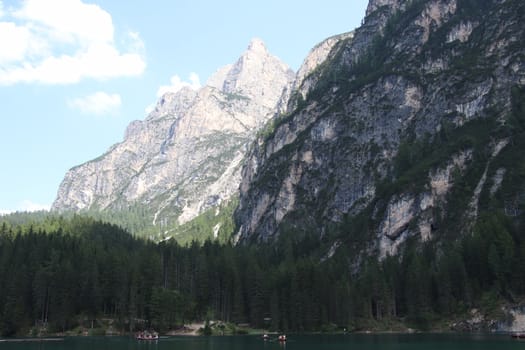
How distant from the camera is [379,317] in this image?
149 metres

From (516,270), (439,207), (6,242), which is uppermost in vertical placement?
(439,207)

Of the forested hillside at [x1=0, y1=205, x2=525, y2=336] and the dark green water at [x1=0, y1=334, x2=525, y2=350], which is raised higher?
the forested hillside at [x1=0, y1=205, x2=525, y2=336]

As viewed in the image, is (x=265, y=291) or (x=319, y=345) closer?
(x=319, y=345)

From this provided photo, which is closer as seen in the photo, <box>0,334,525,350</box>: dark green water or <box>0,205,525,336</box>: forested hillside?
<box>0,334,525,350</box>: dark green water

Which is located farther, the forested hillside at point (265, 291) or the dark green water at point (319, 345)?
the forested hillside at point (265, 291)

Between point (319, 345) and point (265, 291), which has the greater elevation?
point (265, 291)

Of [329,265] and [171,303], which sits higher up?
[329,265]

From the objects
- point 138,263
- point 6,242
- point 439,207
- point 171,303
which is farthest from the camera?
point 439,207

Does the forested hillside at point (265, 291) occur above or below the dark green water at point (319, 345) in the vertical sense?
above

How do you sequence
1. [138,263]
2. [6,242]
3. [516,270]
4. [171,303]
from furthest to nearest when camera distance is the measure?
[6,242] < [138,263] < [171,303] < [516,270]

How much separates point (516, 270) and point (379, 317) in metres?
37.8

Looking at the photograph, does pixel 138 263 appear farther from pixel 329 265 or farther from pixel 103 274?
pixel 329 265

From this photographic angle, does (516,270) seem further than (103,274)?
No

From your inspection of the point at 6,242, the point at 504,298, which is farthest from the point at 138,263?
the point at 504,298
